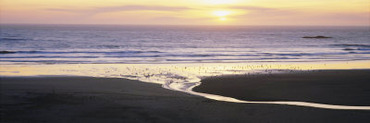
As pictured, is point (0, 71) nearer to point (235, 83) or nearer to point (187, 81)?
point (187, 81)

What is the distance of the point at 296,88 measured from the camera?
1638cm

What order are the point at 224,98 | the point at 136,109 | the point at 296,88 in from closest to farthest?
the point at 136,109
the point at 224,98
the point at 296,88

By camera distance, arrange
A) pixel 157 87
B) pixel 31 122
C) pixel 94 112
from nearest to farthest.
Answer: pixel 31 122
pixel 94 112
pixel 157 87

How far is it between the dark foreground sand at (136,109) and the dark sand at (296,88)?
1.94m

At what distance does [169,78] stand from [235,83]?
3638 millimetres

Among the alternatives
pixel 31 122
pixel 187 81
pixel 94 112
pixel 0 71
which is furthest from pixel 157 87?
A: pixel 0 71

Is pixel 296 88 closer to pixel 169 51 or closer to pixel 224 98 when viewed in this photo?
pixel 224 98

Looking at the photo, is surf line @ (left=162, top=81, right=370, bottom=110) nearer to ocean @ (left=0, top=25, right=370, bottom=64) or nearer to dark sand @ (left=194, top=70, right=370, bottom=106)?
dark sand @ (left=194, top=70, right=370, bottom=106)

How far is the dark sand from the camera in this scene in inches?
550

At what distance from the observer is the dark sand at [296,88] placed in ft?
45.8

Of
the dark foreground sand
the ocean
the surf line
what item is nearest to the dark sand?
the surf line

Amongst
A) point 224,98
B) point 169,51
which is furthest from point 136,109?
point 169,51

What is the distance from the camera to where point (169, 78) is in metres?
19.8

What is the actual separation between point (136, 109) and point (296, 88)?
7.78m
